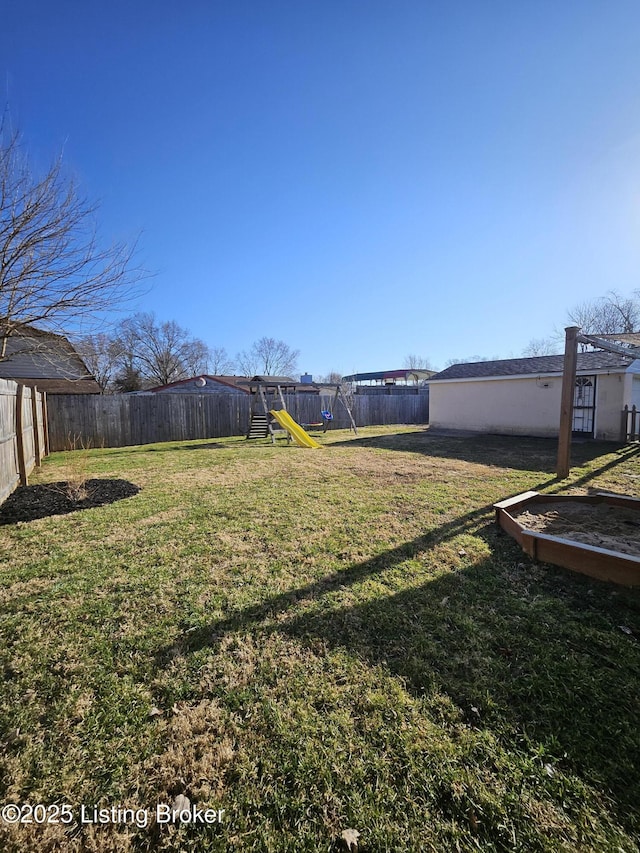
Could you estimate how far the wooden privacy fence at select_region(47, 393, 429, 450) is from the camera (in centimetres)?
1124

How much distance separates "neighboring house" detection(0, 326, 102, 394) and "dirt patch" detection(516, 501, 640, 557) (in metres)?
7.84

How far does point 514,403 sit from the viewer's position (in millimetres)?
12852

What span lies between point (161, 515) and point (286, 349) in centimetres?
4453

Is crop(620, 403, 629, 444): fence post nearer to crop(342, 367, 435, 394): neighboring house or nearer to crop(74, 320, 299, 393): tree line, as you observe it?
crop(342, 367, 435, 394): neighboring house

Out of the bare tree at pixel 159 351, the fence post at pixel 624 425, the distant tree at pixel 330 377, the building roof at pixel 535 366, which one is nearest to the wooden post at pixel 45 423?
the building roof at pixel 535 366

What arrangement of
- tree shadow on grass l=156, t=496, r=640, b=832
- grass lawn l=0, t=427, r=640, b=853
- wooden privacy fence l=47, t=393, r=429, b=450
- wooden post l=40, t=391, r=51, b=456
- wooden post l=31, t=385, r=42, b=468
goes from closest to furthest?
grass lawn l=0, t=427, r=640, b=853 → tree shadow on grass l=156, t=496, r=640, b=832 → wooden post l=31, t=385, r=42, b=468 → wooden post l=40, t=391, r=51, b=456 → wooden privacy fence l=47, t=393, r=429, b=450

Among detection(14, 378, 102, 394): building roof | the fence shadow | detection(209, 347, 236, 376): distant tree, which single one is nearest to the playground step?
the fence shadow

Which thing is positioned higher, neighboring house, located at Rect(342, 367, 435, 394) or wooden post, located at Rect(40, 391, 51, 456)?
neighboring house, located at Rect(342, 367, 435, 394)

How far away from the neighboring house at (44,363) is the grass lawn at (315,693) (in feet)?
14.7

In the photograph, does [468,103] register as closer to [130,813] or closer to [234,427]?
[130,813]

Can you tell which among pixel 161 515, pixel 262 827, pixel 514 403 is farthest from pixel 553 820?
pixel 514 403

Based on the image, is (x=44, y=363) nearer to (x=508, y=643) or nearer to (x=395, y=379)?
(x=508, y=643)

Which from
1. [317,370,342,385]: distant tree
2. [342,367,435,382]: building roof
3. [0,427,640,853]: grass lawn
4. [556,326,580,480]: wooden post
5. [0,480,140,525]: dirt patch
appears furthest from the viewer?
[317,370,342,385]: distant tree

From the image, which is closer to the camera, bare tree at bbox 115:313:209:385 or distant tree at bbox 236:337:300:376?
bare tree at bbox 115:313:209:385
